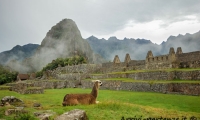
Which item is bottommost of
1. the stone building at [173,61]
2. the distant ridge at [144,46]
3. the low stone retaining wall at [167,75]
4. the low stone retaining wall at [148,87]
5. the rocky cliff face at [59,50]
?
the low stone retaining wall at [148,87]

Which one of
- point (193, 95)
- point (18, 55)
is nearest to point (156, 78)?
point (193, 95)

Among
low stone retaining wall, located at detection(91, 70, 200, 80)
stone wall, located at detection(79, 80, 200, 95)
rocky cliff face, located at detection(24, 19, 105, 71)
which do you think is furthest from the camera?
rocky cliff face, located at detection(24, 19, 105, 71)

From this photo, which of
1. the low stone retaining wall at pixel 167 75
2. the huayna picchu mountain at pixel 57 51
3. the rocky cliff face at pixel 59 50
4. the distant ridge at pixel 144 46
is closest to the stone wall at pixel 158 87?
the low stone retaining wall at pixel 167 75

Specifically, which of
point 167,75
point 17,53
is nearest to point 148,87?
point 167,75

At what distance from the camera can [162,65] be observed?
32000 mm

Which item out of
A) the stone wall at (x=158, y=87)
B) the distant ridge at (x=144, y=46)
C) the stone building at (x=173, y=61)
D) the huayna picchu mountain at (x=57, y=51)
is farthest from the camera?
the huayna picchu mountain at (x=57, y=51)

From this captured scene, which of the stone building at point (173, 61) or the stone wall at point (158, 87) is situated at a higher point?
the stone building at point (173, 61)

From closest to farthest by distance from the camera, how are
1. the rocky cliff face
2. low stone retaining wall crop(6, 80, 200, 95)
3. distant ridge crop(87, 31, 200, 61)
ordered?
low stone retaining wall crop(6, 80, 200, 95)
distant ridge crop(87, 31, 200, 61)
the rocky cliff face

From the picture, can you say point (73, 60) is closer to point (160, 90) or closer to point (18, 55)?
point (160, 90)

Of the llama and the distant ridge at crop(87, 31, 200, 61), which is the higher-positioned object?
the distant ridge at crop(87, 31, 200, 61)

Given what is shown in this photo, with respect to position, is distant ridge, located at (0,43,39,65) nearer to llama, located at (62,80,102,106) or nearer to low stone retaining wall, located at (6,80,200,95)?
low stone retaining wall, located at (6,80,200,95)

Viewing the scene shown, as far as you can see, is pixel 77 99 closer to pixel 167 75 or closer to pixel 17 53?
pixel 167 75

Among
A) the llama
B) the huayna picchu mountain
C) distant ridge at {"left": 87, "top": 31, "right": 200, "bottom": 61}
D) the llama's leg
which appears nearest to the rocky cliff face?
the huayna picchu mountain

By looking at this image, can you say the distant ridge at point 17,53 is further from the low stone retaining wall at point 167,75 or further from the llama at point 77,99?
the llama at point 77,99
